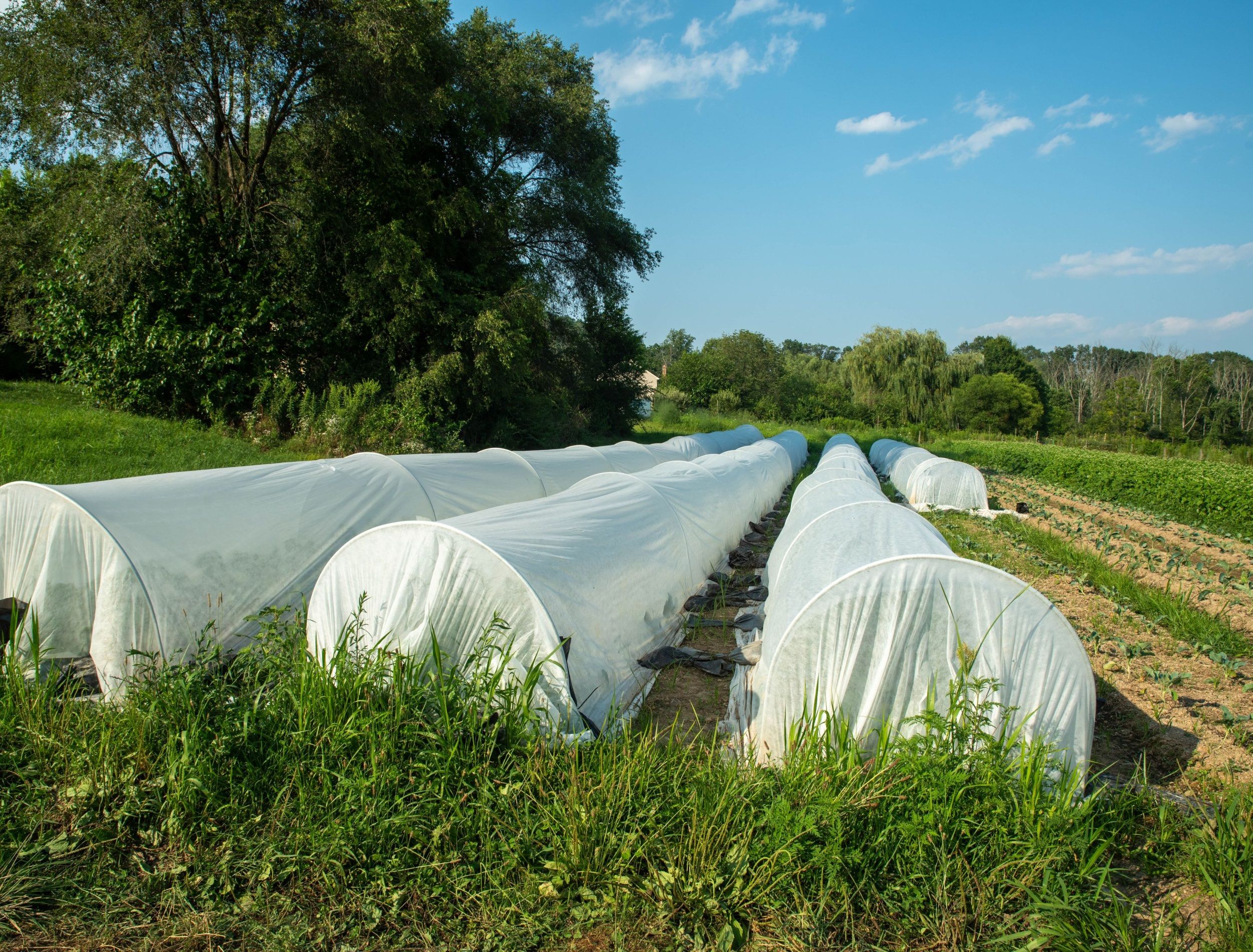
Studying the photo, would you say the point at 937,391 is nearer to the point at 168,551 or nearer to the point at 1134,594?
the point at 1134,594

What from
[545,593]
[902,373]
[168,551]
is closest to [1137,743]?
[545,593]

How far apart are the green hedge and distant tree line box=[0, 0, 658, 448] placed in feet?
48.0

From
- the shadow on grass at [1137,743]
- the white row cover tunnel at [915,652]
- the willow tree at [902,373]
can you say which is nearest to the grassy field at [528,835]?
the shadow on grass at [1137,743]

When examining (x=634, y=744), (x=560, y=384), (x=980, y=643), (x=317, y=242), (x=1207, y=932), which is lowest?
(x=1207, y=932)

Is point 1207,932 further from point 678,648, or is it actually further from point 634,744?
point 678,648

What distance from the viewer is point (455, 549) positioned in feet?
12.0

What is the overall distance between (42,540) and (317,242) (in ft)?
37.6

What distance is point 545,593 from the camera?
3.65m

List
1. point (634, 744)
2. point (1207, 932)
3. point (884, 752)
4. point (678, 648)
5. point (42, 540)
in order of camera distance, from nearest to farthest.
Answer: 1. point (1207, 932)
2. point (884, 752)
3. point (634, 744)
4. point (42, 540)
5. point (678, 648)

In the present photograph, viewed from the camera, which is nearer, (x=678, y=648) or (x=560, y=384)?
(x=678, y=648)

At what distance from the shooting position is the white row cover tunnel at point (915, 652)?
3.06m

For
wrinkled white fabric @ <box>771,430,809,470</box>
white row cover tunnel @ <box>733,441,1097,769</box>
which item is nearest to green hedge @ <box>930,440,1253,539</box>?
wrinkled white fabric @ <box>771,430,809,470</box>

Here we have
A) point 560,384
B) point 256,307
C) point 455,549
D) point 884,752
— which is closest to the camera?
point 884,752

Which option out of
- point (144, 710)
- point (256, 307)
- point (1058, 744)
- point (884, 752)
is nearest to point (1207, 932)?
point (1058, 744)
